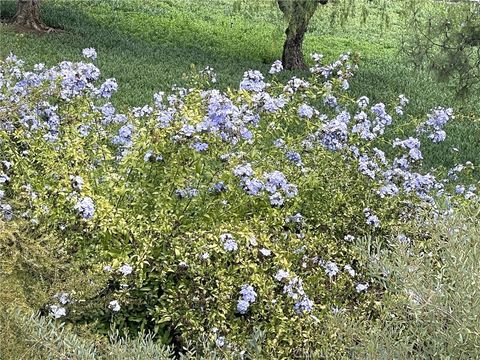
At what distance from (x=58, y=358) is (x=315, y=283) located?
148 cm

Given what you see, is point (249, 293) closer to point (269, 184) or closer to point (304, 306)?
point (304, 306)

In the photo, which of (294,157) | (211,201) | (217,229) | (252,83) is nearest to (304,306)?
(217,229)

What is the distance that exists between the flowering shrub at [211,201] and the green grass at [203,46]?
4.57 m

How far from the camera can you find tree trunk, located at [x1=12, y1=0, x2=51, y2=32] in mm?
12602

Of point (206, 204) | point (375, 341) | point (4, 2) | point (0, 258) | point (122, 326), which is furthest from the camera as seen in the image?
point (4, 2)

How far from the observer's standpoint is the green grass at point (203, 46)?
33.7ft

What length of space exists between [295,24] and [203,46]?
268cm

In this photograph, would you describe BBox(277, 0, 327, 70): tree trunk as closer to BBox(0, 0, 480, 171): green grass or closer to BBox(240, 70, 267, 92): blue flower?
BBox(0, 0, 480, 171): green grass

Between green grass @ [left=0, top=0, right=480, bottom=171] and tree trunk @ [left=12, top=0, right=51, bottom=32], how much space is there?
343 mm

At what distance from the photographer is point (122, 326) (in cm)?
313

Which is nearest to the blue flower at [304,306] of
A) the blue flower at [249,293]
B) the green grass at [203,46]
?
the blue flower at [249,293]

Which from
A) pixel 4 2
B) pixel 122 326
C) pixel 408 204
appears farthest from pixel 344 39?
pixel 122 326

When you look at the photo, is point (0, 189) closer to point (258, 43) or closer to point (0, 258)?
point (0, 258)

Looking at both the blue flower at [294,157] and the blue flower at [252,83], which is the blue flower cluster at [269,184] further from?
the blue flower at [252,83]
